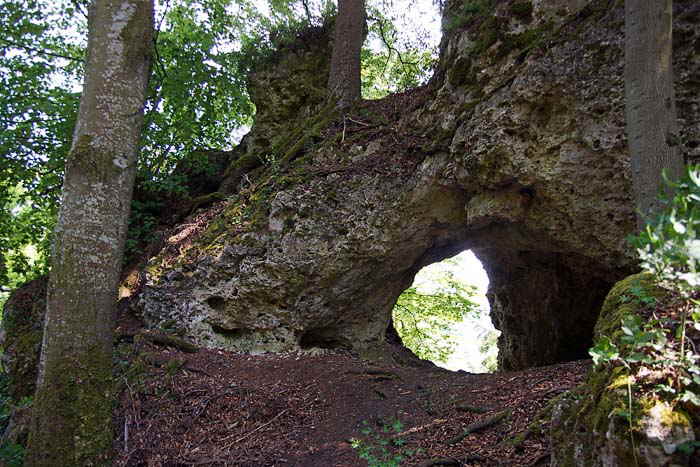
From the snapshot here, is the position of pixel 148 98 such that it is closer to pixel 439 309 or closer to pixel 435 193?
pixel 435 193

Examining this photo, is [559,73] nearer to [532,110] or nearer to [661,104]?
[532,110]

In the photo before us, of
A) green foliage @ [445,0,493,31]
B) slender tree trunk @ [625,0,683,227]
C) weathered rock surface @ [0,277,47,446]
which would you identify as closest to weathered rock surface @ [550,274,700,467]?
slender tree trunk @ [625,0,683,227]

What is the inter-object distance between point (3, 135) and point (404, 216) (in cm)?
627

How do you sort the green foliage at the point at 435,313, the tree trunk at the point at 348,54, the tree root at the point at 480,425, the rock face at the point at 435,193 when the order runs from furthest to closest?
1. the green foliage at the point at 435,313
2. the tree trunk at the point at 348,54
3. the rock face at the point at 435,193
4. the tree root at the point at 480,425

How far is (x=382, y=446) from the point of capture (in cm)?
438

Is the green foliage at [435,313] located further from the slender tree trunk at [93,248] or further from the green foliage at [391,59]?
the slender tree trunk at [93,248]

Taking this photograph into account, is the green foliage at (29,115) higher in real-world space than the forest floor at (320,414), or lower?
higher

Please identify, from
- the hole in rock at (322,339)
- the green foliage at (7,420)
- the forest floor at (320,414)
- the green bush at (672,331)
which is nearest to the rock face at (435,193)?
the hole in rock at (322,339)

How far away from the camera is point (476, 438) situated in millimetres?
4102

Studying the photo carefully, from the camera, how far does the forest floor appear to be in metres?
4.10

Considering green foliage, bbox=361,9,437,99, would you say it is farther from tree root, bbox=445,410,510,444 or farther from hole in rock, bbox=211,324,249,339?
tree root, bbox=445,410,510,444

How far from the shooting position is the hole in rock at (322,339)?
786 centimetres

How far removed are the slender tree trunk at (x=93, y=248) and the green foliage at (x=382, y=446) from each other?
2199mm

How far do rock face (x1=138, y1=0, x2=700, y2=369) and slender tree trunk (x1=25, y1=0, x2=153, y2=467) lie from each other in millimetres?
3249
